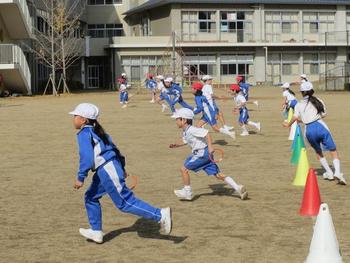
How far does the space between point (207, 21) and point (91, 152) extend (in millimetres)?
56819

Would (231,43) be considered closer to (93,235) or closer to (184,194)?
(184,194)

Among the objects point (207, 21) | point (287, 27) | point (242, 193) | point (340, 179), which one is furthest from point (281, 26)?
point (242, 193)

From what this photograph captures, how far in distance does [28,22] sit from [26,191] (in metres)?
34.8

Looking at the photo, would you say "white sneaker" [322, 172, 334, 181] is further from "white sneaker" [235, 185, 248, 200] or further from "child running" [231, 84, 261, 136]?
"child running" [231, 84, 261, 136]

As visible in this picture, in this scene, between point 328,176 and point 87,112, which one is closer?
point 87,112

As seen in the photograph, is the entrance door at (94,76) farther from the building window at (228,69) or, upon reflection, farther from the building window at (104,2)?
the building window at (228,69)

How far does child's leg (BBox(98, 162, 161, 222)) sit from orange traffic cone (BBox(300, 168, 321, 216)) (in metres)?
1.79

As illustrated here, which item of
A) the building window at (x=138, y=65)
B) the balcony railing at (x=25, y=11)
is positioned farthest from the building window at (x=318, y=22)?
the balcony railing at (x=25, y=11)

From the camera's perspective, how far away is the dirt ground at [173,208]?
251 inches

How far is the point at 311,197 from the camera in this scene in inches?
286

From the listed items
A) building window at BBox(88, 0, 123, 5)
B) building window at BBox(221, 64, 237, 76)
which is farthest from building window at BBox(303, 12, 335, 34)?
building window at BBox(88, 0, 123, 5)

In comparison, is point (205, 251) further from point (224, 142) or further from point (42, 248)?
point (224, 142)

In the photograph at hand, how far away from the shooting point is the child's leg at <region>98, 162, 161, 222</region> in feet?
21.3

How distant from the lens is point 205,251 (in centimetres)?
636
